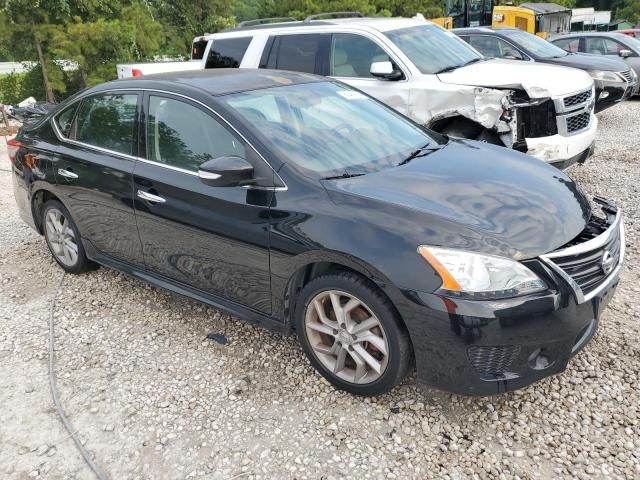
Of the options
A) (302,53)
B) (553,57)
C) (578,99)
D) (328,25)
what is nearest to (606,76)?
(553,57)

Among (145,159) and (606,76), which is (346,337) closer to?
(145,159)

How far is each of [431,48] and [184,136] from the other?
4.13m

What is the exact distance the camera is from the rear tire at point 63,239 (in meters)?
4.54

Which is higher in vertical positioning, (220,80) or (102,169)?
(220,80)

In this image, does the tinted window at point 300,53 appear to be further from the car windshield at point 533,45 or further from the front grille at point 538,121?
the car windshield at point 533,45

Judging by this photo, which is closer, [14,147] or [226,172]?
[226,172]

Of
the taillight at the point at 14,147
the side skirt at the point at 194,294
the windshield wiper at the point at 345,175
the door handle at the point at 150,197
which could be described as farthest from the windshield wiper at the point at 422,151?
the taillight at the point at 14,147

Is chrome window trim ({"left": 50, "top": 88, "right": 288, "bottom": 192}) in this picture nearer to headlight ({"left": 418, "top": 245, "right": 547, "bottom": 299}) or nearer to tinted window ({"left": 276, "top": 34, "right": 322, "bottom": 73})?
headlight ({"left": 418, "top": 245, "right": 547, "bottom": 299})

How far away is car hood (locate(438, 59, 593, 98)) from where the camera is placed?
561 centimetres

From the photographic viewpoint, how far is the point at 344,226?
9.09 feet

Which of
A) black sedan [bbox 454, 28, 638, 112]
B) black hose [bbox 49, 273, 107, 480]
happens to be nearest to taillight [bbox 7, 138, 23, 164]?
black hose [bbox 49, 273, 107, 480]

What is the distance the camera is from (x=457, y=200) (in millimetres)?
2848

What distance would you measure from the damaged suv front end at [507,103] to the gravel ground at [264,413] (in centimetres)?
207

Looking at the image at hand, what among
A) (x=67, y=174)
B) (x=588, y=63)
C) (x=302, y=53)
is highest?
(x=302, y=53)
